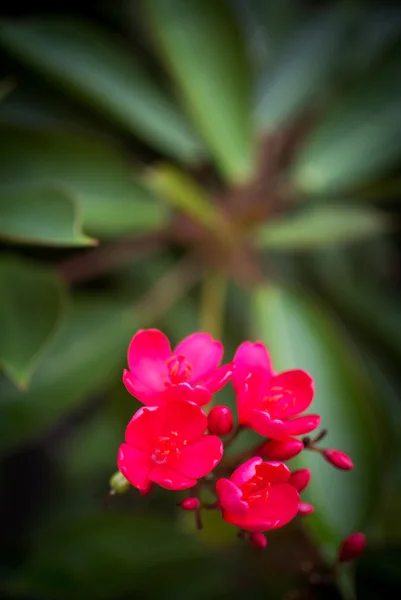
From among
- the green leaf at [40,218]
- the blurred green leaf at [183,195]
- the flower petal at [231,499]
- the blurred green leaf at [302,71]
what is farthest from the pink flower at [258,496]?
the blurred green leaf at [302,71]

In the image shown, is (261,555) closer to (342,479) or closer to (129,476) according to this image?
(342,479)

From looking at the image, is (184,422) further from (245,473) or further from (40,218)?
(40,218)

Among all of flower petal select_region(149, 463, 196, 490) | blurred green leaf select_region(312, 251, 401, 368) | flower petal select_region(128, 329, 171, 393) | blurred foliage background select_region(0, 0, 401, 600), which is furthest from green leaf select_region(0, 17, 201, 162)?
flower petal select_region(149, 463, 196, 490)

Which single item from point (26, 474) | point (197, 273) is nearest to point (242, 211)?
point (197, 273)

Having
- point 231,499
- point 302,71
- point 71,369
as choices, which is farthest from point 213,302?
point 231,499

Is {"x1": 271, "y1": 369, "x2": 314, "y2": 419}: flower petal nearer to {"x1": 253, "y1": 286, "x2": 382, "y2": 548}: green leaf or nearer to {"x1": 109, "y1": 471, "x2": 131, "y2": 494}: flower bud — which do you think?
{"x1": 109, "y1": 471, "x2": 131, "y2": 494}: flower bud

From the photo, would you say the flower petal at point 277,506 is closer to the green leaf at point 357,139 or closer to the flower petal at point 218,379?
the flower petal at point 218,379
